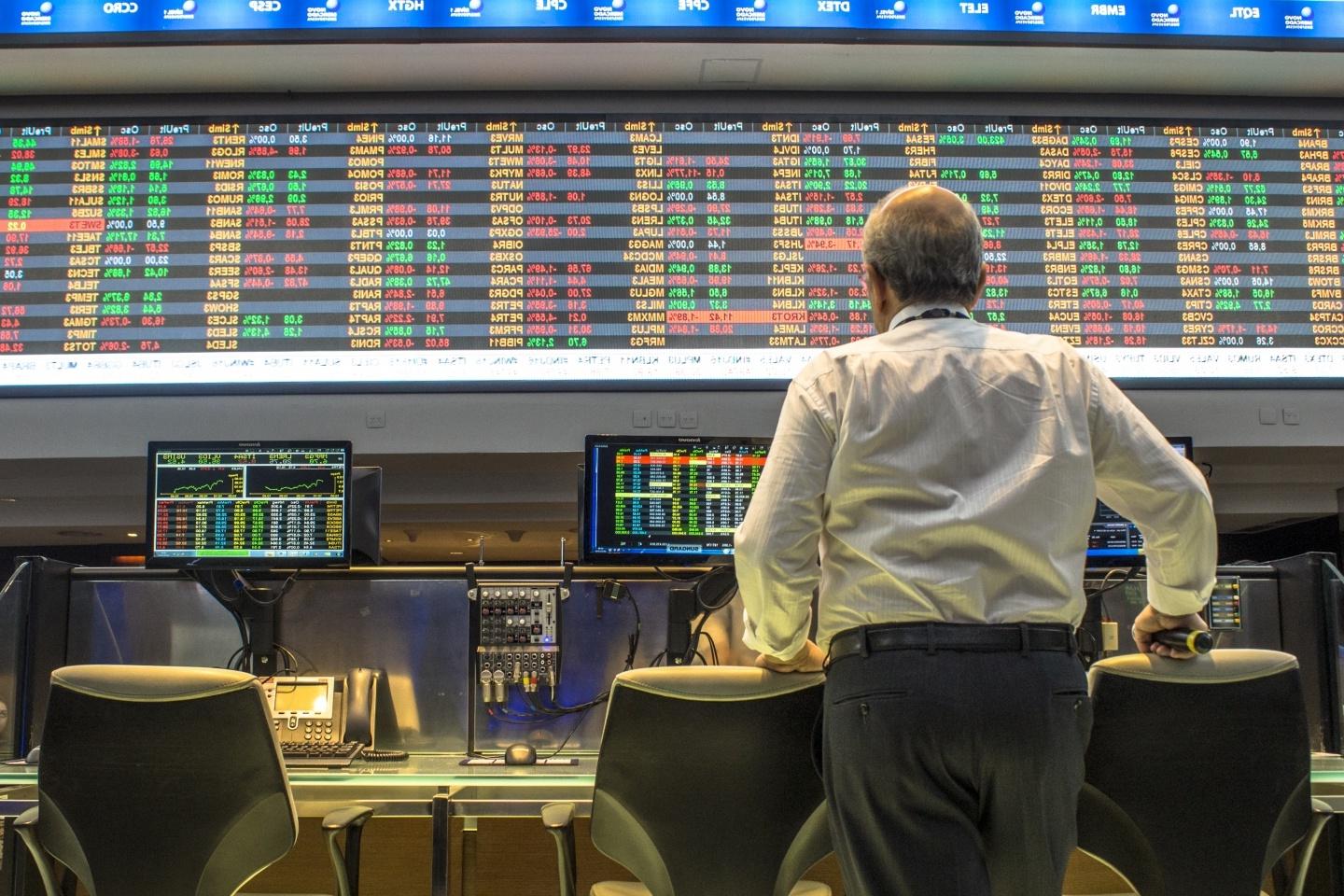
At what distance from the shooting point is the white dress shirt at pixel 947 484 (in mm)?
1449

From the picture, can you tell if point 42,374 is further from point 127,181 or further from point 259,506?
point 259,506

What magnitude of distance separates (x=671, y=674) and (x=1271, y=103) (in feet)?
11.5

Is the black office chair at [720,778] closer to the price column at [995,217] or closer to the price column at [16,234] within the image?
the price column at [995,217]

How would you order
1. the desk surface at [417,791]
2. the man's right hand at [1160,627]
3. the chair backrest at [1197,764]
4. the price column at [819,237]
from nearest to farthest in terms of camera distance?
the man's right hand at [1160,627], the chair backrest at [1197,764], the desk surface at [417,791], the price column at [819,237]

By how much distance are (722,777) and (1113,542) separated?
1477 millimetres

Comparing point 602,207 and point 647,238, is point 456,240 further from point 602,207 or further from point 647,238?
point 647,238

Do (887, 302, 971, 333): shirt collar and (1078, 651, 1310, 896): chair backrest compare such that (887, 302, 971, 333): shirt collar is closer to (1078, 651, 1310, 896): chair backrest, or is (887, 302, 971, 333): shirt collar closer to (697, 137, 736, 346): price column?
(1078, 651, 1310, 896): chair backrest

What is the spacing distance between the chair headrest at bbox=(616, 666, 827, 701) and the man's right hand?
500 mm

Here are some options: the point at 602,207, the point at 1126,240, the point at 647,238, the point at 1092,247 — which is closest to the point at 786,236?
the point at 647,238

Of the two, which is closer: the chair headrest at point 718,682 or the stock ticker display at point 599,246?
the chair headrest at point 718,682

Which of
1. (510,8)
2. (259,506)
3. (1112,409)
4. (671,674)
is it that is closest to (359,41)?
(510,8)

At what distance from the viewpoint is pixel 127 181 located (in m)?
3.93

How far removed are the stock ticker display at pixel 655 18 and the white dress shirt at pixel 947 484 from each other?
2.54 metres

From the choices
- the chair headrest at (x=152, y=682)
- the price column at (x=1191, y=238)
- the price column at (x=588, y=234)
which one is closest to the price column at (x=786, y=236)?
the price column at (x=588, y=234)
